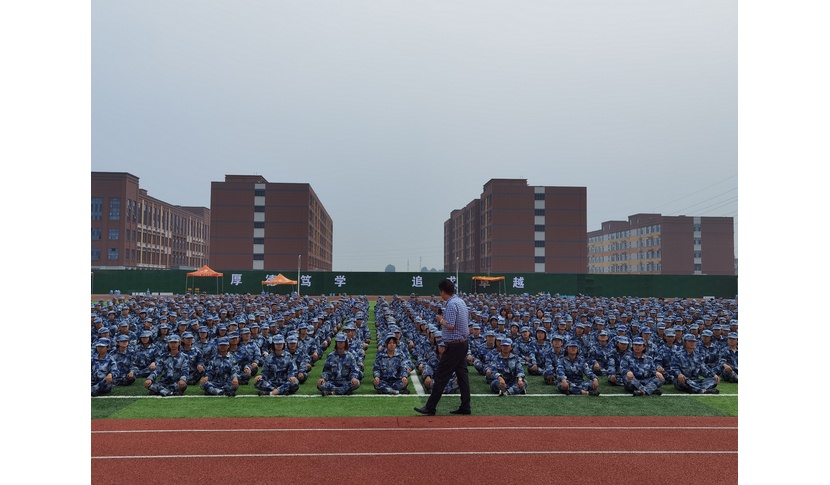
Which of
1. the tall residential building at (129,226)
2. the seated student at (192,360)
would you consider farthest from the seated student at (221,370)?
the tall residential building at (129,226)

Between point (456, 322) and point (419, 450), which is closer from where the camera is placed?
point (419, 450)

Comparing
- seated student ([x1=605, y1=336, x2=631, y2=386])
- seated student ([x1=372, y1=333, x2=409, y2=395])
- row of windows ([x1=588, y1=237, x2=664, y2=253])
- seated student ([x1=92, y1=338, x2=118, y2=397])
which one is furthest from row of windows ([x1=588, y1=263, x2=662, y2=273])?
seated student ([x1=92, y1=338, x2=118, y2=397])

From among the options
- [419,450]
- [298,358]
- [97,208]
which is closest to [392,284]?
[298,358]

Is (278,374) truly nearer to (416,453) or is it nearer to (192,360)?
(192,360)

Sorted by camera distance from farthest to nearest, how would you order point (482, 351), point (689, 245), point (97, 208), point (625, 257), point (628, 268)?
point (625, 257), point (628, 268), point (689, 245), point (97, 208), point (482, 351)

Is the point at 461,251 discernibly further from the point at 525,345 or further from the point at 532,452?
the point at 532,452

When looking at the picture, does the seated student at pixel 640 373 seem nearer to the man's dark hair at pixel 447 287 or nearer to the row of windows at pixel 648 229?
the man's dark hair at pixel 447 287

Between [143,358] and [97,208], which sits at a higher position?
[97,208]

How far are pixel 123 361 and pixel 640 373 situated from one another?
11359mm

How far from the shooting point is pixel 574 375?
1192 cm

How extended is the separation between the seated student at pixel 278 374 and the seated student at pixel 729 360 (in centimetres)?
987

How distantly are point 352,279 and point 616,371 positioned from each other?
3885 cm

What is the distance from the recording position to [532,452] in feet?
23.6

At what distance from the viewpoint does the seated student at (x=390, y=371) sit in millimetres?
11164
